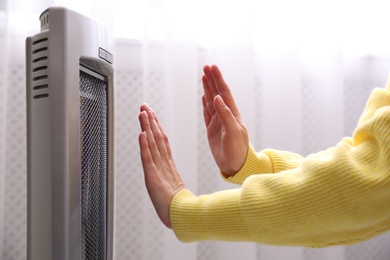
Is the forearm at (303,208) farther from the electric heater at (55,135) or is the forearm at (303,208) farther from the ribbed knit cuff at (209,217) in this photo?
the electric heater at (55,135)

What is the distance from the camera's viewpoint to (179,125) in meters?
1.34

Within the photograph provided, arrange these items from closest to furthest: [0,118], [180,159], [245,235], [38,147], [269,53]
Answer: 1. [38,147]
2. [245,235]
3. [0,118]
4. [180,159]
5. [269,53]

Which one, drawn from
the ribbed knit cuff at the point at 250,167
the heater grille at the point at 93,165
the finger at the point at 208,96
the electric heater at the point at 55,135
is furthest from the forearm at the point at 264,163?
the electric heater at the point at 55,135

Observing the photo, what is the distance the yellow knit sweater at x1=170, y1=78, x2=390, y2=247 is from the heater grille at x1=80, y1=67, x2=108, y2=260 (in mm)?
120

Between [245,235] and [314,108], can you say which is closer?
[245,235]

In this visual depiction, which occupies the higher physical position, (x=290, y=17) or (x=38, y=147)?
(x=290, y=17)

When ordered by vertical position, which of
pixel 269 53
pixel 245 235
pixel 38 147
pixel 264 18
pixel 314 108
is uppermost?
pixel 264 18

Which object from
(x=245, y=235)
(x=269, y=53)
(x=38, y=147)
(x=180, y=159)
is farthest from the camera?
(x=269, y=53)

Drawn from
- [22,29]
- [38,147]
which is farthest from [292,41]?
[38,147]

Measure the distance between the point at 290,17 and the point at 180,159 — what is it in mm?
561

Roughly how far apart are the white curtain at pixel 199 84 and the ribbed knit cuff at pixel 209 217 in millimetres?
566

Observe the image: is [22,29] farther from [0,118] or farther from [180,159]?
[180,159]

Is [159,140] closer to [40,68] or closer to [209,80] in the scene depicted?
[209,80]

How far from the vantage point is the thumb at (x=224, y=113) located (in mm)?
872
